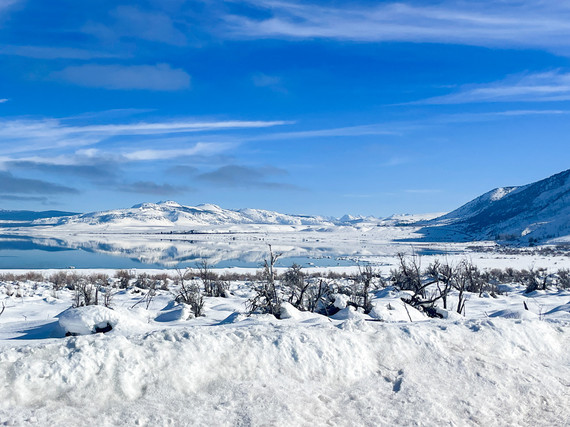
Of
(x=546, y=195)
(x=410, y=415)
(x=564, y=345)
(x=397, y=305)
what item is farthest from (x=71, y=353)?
(x=546, y=195)

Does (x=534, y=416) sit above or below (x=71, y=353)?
below

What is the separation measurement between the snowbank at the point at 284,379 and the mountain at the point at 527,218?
7864 cm

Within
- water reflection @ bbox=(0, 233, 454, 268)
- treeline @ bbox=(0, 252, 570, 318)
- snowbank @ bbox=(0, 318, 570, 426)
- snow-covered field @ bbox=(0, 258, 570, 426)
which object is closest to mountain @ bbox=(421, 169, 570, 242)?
water reflection @ bbox=(0, 233, 454, 268)

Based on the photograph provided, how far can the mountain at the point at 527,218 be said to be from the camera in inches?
3174

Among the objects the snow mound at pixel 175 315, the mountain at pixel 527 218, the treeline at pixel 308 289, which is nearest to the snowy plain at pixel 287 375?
the snow mound at pixel 175 315

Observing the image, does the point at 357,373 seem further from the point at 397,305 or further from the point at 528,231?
the point at 528,231

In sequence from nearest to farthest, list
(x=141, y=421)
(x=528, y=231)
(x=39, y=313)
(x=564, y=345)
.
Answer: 1. (x=141, y=421)
2. (x=564, y=345)
3. (x=39, y=313)
4. (x=528, y=231)

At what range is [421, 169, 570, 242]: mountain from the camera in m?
80.6

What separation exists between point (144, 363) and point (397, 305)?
217 inches

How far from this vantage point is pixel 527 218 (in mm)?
100562

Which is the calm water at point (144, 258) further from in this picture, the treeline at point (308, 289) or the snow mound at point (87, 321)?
the snow mound at point (87, 321)

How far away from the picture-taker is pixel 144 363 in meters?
3.57

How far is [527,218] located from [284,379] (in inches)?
4342

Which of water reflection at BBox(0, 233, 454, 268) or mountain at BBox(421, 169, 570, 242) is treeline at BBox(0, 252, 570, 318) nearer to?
water reflection at BBox(0, 233, 454, 268)
